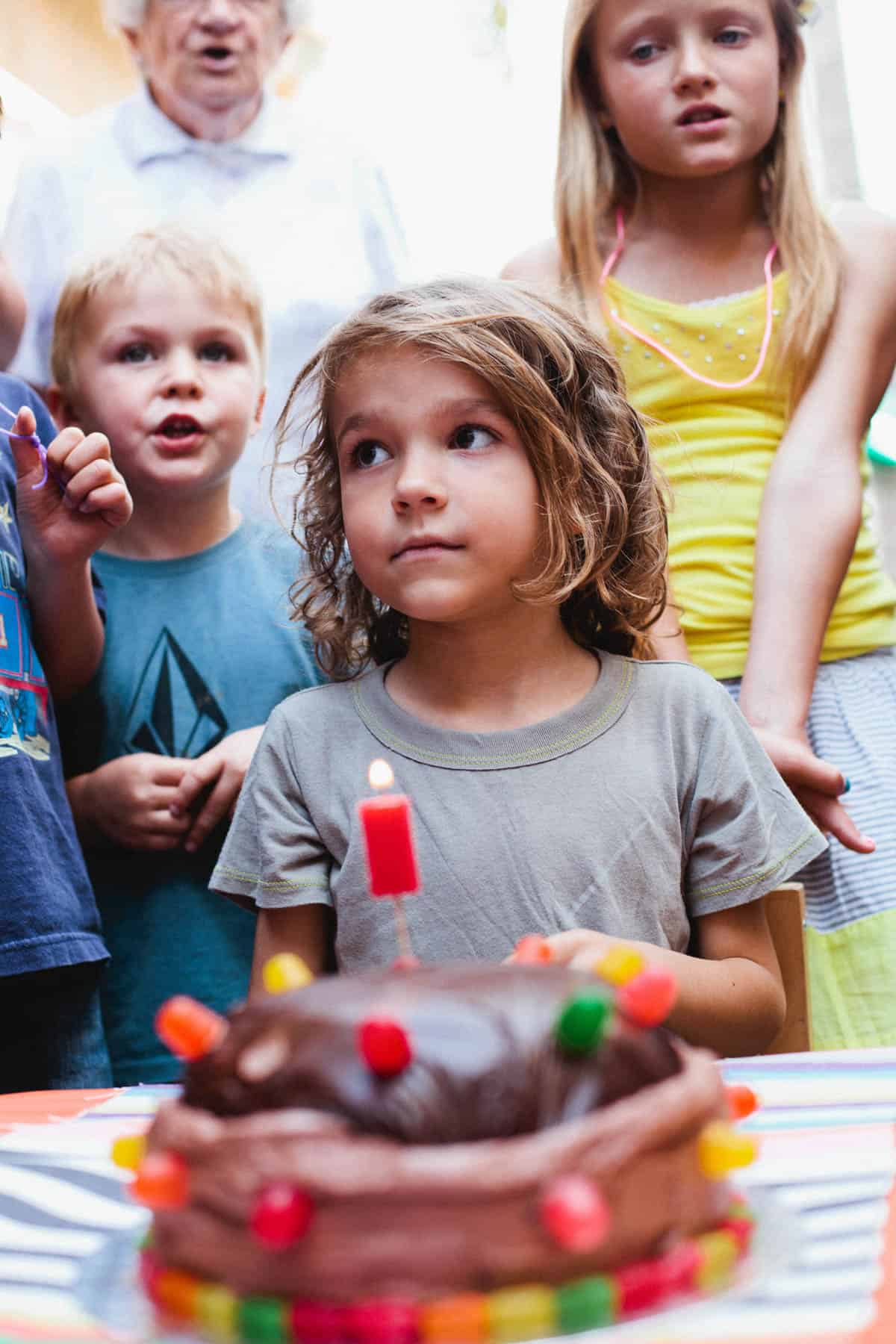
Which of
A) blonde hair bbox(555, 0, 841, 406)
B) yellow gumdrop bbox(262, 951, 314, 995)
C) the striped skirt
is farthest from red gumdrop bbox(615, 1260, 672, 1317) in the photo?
blonde hair bbox(555, 0, 841, 406)

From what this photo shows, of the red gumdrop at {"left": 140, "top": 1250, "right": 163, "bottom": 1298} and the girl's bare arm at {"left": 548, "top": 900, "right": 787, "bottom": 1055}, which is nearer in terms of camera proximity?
the red gumdrop at {"left": 140, "top": 1250, "right": 163, "bottom": 1298}

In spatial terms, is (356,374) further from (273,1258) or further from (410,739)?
(273,1258)

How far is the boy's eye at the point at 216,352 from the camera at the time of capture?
1.86 metres

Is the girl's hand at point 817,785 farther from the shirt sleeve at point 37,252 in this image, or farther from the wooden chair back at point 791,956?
the shirt sleeve at point 37,252

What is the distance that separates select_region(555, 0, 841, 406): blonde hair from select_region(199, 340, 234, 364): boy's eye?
1.52 ft

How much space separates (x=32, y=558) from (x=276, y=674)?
351 mm

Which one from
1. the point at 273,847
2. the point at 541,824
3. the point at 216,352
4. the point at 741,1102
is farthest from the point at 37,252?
the point at 741,1102

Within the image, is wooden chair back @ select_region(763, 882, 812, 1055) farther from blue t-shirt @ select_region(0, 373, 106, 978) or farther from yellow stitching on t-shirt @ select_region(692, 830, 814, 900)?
→ blue t-shirt @ select_region(0, 373, 106, 978)

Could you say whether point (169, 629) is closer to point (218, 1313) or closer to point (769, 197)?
point (769, 197)

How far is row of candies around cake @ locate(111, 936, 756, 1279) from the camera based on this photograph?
56cm

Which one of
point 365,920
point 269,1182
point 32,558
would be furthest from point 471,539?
point 269,1182

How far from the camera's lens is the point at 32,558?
63.6 inches

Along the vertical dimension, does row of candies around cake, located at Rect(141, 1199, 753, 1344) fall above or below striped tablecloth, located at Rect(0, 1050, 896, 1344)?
above

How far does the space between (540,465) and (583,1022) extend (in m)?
0.80
